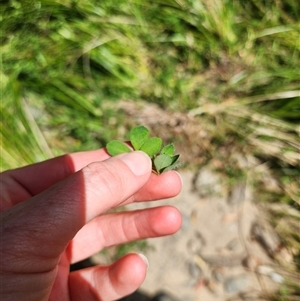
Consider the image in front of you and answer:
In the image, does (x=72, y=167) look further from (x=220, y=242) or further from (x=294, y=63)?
(x=294, y=63)

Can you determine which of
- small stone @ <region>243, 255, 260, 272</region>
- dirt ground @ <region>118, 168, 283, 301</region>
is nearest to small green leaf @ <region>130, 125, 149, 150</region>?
dirt ground @ <region>118, 168, 283, 301</region>

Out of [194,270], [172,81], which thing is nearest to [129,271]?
[194,270]

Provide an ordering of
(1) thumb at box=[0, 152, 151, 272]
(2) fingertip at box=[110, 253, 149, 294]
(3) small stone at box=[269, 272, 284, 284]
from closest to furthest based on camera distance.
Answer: (1) thumb at box=[0, 152, 151, 272] → (2) fingertip at box=[110, 253, 149, 294] → (3) small stone at box=[269, 272, 284, 284]

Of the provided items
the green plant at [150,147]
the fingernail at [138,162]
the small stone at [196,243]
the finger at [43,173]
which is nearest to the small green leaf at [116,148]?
the green plant at [150,147]

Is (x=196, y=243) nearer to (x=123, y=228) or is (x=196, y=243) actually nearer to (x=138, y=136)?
(x=123, y=228)

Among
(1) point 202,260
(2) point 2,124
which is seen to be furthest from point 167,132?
(2) point 2,124

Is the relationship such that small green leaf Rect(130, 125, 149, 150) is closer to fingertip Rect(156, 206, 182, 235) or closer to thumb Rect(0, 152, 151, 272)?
thumb Rect(0, 152, 151, 272)
